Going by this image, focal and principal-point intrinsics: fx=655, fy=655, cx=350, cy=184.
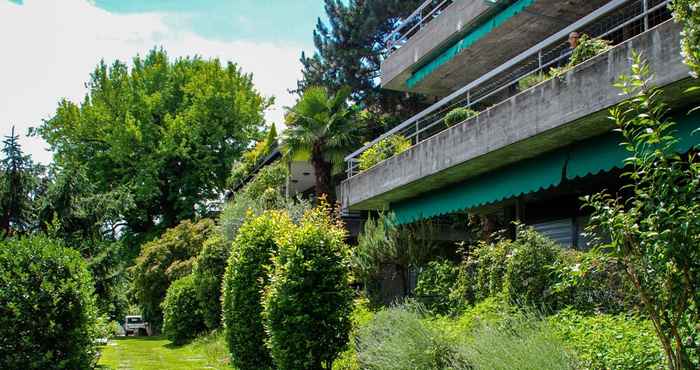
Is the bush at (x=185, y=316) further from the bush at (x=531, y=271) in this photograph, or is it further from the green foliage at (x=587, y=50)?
the green foliage at (x=587, y=50)

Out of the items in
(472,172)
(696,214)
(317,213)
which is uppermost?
(472,172)

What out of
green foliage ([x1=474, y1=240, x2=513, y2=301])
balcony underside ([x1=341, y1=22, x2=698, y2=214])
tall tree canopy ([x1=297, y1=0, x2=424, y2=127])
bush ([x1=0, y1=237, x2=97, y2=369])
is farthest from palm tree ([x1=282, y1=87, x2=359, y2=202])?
bush ([x1=0, y1=237, x2=97, y2=369])

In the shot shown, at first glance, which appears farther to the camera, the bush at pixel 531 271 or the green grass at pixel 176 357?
the green grass at pixel 176 357

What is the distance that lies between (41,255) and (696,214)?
30.4 feet

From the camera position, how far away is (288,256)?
11.7 metres

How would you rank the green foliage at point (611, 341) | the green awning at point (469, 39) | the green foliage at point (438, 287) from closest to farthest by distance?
the green foliage at point (611, 341), the green foliage at point (438, 287), the green awning at point (469, 39)

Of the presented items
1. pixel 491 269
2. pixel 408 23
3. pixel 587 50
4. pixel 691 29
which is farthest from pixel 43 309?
pixel 408 23

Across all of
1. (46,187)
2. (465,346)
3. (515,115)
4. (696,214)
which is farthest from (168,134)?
(696,214)

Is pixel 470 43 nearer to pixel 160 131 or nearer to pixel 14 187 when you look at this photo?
pixel 14 187

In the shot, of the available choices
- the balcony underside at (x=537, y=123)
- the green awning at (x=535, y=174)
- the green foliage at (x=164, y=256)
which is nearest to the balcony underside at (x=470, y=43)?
the balcony underside at (x=537, y=123)

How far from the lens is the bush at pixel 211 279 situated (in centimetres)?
2228

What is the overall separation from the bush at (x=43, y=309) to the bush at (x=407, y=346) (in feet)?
14.5

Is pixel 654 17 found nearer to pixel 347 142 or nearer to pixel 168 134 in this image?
pixel 347 142

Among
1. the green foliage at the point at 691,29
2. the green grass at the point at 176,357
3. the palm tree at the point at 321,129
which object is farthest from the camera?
the palm tree at the point at 321,129
